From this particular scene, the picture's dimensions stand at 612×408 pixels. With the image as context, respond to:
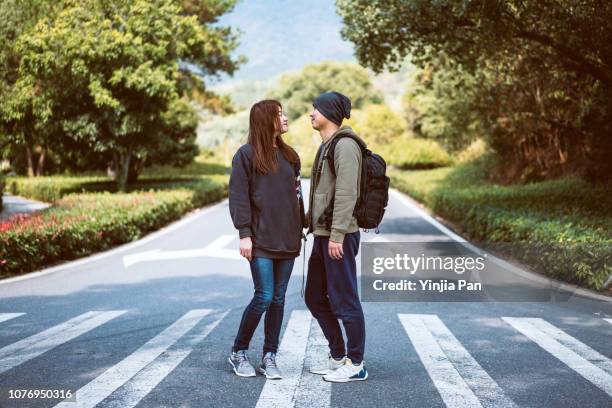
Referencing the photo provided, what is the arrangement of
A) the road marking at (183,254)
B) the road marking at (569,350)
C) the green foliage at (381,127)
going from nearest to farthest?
the road marking at (569,350) < the road marking at (183,254) < the green foliage at (381,127)

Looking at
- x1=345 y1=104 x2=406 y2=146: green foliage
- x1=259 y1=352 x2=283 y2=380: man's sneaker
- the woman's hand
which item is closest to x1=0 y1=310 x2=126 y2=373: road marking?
x1=259 y1=352 x2=283 y2=380: man's sneaker

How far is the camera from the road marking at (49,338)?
5.66 metres

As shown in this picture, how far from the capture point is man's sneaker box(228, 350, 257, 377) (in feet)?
16.7

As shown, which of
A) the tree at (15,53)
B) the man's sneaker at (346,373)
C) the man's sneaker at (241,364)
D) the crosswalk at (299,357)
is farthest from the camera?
the tree at (15,53)

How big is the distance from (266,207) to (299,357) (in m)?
1.47

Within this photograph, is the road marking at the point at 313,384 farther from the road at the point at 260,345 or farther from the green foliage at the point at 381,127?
the green foliage at the point at 381,127

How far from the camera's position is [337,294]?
16.2ft

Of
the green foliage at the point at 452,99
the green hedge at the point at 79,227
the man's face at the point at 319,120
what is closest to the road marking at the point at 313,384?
the man's face at the point at 319,120

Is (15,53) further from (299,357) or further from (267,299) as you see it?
(267,299)

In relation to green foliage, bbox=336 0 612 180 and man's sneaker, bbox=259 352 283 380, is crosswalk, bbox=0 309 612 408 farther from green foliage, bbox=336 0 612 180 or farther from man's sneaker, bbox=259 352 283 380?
green foliage, bbox=336 0 612 180

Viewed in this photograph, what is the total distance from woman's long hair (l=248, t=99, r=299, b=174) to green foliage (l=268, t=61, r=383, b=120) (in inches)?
3292

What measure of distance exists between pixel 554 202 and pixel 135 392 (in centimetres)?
1456

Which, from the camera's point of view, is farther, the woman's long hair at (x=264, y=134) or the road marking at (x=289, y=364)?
the woman's long hair at (x=264, y=134)

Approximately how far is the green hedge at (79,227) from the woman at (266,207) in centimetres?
691
